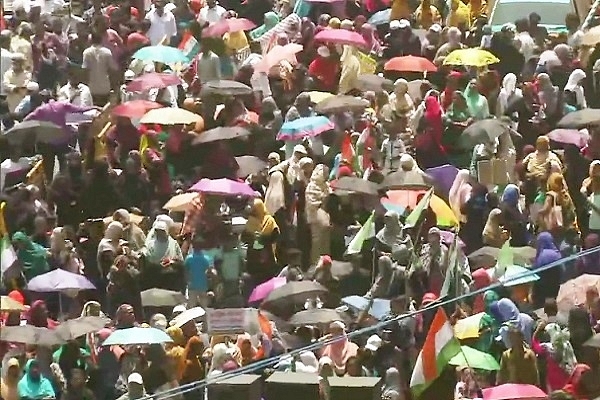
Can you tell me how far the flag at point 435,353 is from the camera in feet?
48.2

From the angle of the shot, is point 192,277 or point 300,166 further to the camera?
point 300,166

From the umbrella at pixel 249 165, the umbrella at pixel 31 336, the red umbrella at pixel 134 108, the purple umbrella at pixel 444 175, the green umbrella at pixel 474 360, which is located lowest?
the umbrella at pixel 31 336

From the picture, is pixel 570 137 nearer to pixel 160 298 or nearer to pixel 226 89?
pixel 226 89

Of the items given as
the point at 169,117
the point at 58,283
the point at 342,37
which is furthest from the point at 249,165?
the point at 58,283

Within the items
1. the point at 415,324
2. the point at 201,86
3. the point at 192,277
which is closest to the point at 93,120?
the point at 201,86

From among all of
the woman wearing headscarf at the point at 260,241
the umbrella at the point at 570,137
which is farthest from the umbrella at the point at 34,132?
the umbrella at the point at 570,137

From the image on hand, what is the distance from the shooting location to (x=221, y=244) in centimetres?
1762

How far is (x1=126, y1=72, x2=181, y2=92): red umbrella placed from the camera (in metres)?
20.6

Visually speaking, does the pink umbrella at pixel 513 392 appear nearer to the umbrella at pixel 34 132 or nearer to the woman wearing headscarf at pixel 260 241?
the woman wearing headscarf at pixel 260 241

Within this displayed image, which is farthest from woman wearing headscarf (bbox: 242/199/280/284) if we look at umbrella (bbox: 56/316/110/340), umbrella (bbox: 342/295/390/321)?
umbrella (bbox: 56/316/110/340)

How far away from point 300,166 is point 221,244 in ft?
5.80

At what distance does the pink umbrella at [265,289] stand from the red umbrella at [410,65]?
5.38 metres

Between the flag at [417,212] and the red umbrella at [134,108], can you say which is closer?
the flag at [417,212]

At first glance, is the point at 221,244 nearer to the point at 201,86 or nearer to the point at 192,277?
the point at 192,277
